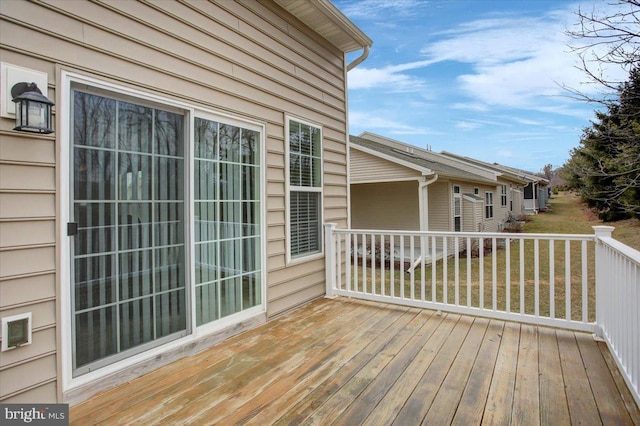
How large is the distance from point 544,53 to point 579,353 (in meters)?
4.03

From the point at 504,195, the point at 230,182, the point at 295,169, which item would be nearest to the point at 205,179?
the point at 230,182

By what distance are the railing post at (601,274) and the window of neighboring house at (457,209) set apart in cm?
808

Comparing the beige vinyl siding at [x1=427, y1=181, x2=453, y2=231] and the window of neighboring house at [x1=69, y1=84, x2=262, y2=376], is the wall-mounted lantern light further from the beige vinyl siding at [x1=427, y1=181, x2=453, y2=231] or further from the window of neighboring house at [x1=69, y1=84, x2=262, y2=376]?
the beige vinyl siding at [x1=427, y1=181, x2=453, y2=231]

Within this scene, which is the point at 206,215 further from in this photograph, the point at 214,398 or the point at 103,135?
the point at 214,398

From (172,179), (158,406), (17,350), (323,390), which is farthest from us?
(172,179)

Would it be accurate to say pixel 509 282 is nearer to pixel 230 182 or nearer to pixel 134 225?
pixel 230 182

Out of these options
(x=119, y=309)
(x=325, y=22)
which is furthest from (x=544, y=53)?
(x=119, y=309)

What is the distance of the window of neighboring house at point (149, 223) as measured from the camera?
208 centimetres

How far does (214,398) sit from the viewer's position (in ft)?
6.86

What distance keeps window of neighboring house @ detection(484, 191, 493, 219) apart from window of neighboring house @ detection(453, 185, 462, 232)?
2648 millimetres

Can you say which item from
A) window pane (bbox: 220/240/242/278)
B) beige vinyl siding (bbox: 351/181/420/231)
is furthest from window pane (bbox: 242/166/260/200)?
beige vinyl siding (bbox: 351/181/420/231)

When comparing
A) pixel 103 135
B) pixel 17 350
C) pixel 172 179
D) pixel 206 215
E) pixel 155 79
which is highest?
pixel 155 79

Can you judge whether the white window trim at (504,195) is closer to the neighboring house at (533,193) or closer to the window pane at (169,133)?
the neighboring house at (533,193)

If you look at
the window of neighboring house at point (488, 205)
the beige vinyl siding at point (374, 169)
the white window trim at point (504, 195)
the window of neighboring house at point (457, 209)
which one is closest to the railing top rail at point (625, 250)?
the beige vinyl siding at point (374, 169)
